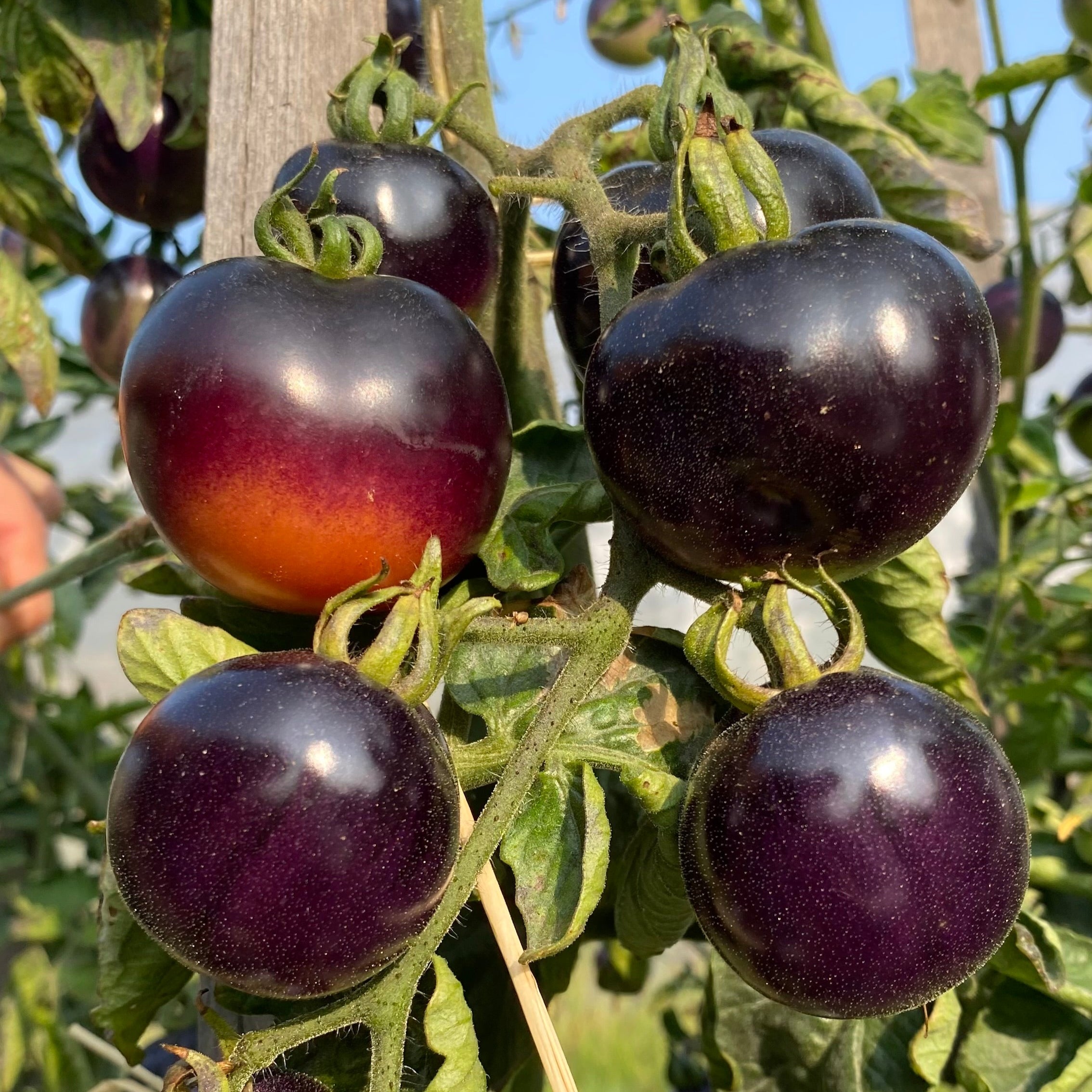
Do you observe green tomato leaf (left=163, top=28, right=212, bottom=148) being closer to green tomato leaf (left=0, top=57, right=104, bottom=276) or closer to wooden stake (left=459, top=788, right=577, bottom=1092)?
green tomato leaf (left=0, top=57, right=104, bottom=276)

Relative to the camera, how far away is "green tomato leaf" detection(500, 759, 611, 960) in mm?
482

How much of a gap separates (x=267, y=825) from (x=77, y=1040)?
1111 mm

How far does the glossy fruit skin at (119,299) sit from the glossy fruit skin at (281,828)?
2.18ft

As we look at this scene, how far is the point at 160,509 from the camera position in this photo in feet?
1.75

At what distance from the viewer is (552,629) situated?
0.50 metres

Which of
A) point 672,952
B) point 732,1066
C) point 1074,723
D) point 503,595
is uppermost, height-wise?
point 503,595

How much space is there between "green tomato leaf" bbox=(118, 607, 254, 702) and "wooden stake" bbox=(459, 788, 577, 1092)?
0.48 feet

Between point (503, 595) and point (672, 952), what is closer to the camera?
point (503, 595)

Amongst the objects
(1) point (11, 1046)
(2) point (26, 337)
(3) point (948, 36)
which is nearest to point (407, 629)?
(2) point (26, 337)

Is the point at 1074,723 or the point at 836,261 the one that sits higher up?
the point at 836,261

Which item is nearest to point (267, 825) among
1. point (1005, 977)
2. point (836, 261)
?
point (836, 261)

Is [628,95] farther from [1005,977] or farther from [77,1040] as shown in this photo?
[77,1040]

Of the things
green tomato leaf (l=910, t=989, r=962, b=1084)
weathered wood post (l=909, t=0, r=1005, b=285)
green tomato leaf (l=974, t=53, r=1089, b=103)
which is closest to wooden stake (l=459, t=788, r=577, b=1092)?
green tomato leaf (l=910, t=989, r=962, b=1084)

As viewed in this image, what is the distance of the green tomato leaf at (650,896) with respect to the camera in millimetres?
570
